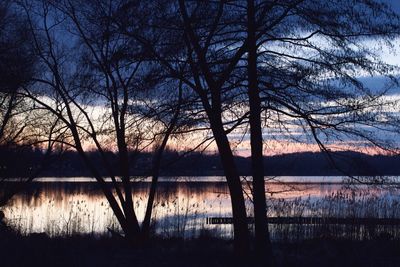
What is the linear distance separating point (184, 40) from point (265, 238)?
3.75m

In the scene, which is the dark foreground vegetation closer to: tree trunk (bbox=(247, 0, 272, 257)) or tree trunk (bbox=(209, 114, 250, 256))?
tree trunk (bbox=(209, 114, 250, 256))

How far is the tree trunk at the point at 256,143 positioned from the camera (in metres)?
10.1

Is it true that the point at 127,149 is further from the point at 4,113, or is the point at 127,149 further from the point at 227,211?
the point at 227,211

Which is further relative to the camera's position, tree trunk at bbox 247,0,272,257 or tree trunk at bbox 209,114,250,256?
tree trunk at bbox 209,114,250,256

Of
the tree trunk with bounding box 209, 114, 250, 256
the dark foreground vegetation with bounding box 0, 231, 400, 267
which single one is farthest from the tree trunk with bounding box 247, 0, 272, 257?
the dark foreground vegetation with bounding box 0, 231, 400, 267

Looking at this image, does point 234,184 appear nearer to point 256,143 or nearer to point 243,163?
point 256,143

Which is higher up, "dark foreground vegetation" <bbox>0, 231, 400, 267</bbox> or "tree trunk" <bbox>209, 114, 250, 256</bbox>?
"tree trunk" <bbox>209, 114, 250, 256</bbox>

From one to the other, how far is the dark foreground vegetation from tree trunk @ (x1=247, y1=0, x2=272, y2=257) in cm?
55

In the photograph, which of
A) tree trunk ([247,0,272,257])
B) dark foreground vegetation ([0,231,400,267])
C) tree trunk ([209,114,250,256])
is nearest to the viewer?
dark foreground vegetation ([0,231,400,267])

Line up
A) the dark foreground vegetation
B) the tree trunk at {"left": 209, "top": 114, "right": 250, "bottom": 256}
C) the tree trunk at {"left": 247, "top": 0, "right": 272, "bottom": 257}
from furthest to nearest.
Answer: the tree trunk at {"left": 209, "top": 114, "right": 250, "bottom": 256} < the tree trunk at {"left": 247, "top": 0, "right": 272, "bottom": 257} < the dark foreground vegetation

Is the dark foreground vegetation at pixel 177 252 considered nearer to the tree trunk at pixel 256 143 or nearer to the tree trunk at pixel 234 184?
the tree trunk at pixel 234 184

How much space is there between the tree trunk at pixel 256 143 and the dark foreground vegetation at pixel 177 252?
1.81 feet

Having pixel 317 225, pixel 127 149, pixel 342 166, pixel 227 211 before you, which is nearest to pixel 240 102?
pixel 342 166

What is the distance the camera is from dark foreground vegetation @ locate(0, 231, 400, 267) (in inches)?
351
